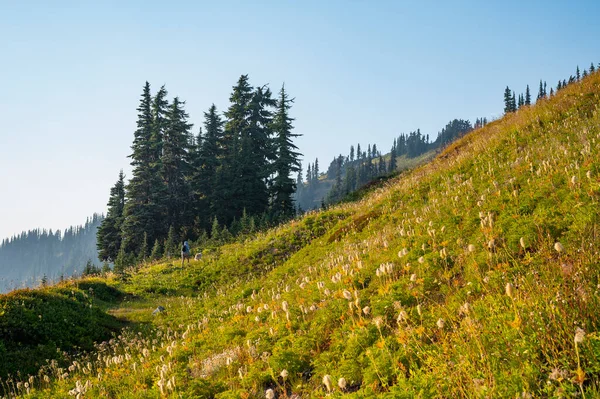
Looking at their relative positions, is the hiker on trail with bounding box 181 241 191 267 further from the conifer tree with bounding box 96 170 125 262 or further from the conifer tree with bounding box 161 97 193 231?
the conifer tree with bounding box 96 170 125 262

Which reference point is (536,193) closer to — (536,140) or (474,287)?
(474,287)

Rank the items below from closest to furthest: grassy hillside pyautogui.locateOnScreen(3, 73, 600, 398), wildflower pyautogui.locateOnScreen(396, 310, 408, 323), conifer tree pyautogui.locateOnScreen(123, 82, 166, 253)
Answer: grassy hillside pyautogui.locateOnScreen(3, 73, 600, 398) < wildflower pyautogui.locateOnScreen(396, 310, 408, 323) < conifer tree pyautogui.locateOnScreen(123, 82, 166, 253)

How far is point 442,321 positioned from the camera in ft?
13.3

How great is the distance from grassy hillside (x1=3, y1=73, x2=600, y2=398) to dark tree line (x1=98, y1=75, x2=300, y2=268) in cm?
3193

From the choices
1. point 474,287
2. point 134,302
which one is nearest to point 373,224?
point 474,287

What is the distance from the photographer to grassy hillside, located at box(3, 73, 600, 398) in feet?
10.7

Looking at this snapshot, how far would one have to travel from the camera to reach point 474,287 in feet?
17.3

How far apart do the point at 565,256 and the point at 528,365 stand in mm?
2618

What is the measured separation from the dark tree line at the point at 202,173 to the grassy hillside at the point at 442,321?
31933 mm

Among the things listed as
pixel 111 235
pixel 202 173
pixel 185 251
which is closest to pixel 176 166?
pixel 202 173

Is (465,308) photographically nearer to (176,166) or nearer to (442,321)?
(442,321)

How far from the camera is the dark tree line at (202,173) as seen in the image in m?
44.2

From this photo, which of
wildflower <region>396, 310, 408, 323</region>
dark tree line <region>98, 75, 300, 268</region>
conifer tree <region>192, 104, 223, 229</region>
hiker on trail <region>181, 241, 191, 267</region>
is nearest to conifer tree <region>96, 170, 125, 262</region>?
dark tree line <region>98, 75, 300, 268</region>

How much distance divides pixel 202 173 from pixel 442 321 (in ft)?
151
